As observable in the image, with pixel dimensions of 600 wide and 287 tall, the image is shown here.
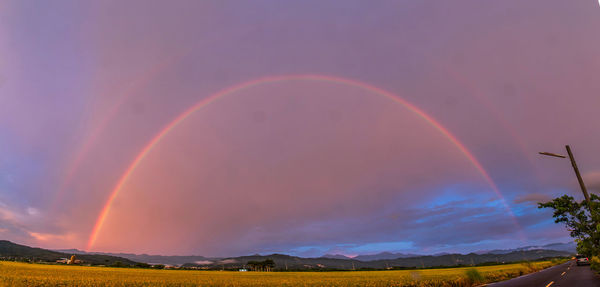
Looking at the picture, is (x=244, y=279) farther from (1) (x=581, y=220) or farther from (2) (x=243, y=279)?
(1) (x=581, y=220)

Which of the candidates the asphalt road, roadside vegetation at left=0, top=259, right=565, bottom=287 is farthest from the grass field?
the asphalt road

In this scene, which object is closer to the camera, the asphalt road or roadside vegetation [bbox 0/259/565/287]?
the asphalt road

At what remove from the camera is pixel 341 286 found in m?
35.4

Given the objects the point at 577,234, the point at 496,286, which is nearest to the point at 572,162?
the point at 577,234

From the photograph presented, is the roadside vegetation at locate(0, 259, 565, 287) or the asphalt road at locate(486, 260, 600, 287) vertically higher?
the asphalt road at locate(486, 260, 600, 287)

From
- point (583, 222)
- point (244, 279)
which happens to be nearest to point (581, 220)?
point (583, 222)

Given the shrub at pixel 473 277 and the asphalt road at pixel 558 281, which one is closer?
the asphalt road at pixel 558 281

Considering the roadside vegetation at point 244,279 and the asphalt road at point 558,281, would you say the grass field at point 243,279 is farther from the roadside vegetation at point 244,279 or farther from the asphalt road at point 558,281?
the asphalt road at point 558,281

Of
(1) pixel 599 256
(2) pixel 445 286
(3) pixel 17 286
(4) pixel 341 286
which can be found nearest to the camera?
(1) pixel 599 256

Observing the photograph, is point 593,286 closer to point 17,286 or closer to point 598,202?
point 598,202

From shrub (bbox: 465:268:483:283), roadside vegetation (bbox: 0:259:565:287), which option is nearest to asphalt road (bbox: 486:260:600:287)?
→ shrub (bbox: 465:268:483:283)

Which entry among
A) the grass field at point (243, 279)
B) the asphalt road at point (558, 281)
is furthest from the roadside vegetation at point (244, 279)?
the asphalt road at point (558, 281)

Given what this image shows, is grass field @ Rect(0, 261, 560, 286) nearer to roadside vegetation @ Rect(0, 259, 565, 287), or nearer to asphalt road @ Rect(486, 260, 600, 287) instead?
roadside vegetation @ Rect(0, 259, 565, 287)

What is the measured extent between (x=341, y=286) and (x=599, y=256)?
23.4 meters
